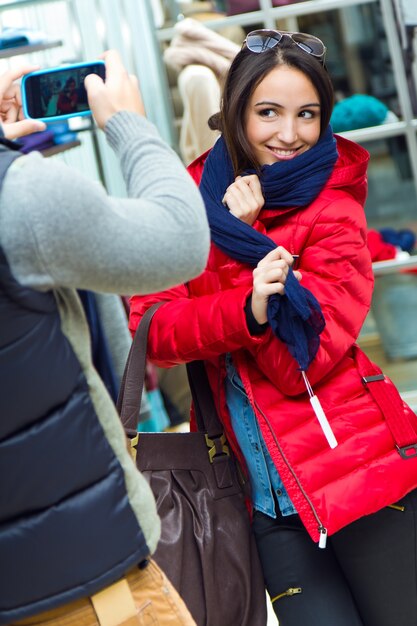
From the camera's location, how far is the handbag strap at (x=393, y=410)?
169 centimetres

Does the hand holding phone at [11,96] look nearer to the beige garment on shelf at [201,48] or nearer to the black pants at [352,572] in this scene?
the black pants at [352,572]

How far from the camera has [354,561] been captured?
1.71 meters

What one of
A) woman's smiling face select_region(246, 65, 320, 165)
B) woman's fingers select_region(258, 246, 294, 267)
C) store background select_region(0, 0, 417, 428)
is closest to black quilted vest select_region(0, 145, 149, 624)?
woman's fingers select_region(258, 246, 294, 267)

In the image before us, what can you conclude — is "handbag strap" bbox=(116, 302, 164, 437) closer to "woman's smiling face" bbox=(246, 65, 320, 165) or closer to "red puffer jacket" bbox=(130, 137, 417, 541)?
"red puffer jacket" bbox=(130, 137, 417, 541)

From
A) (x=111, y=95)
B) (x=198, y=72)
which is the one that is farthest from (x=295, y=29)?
(x=111, y=95)

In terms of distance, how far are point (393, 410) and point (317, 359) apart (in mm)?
186

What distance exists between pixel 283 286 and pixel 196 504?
0.47 meters

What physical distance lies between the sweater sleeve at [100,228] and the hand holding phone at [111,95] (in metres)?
0.11

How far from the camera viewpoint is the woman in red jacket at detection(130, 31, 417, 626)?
5.34 ft

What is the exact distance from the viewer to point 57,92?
1.39 metres

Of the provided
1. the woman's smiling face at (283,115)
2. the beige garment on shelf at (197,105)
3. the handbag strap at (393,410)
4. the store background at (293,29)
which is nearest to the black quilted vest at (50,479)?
the handbag strap at (393,410)

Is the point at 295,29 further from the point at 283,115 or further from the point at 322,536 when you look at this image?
the point at 322,536

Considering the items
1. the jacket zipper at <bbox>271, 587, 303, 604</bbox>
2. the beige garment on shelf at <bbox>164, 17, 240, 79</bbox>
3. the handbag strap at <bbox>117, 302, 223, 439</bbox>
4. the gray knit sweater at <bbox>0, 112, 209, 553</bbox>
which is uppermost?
the beige garment on shelf at <bbox>164, 17, 240, 79</bbox>

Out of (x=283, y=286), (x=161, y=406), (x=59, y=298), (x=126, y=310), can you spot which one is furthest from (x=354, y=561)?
(x=161, y=406)
